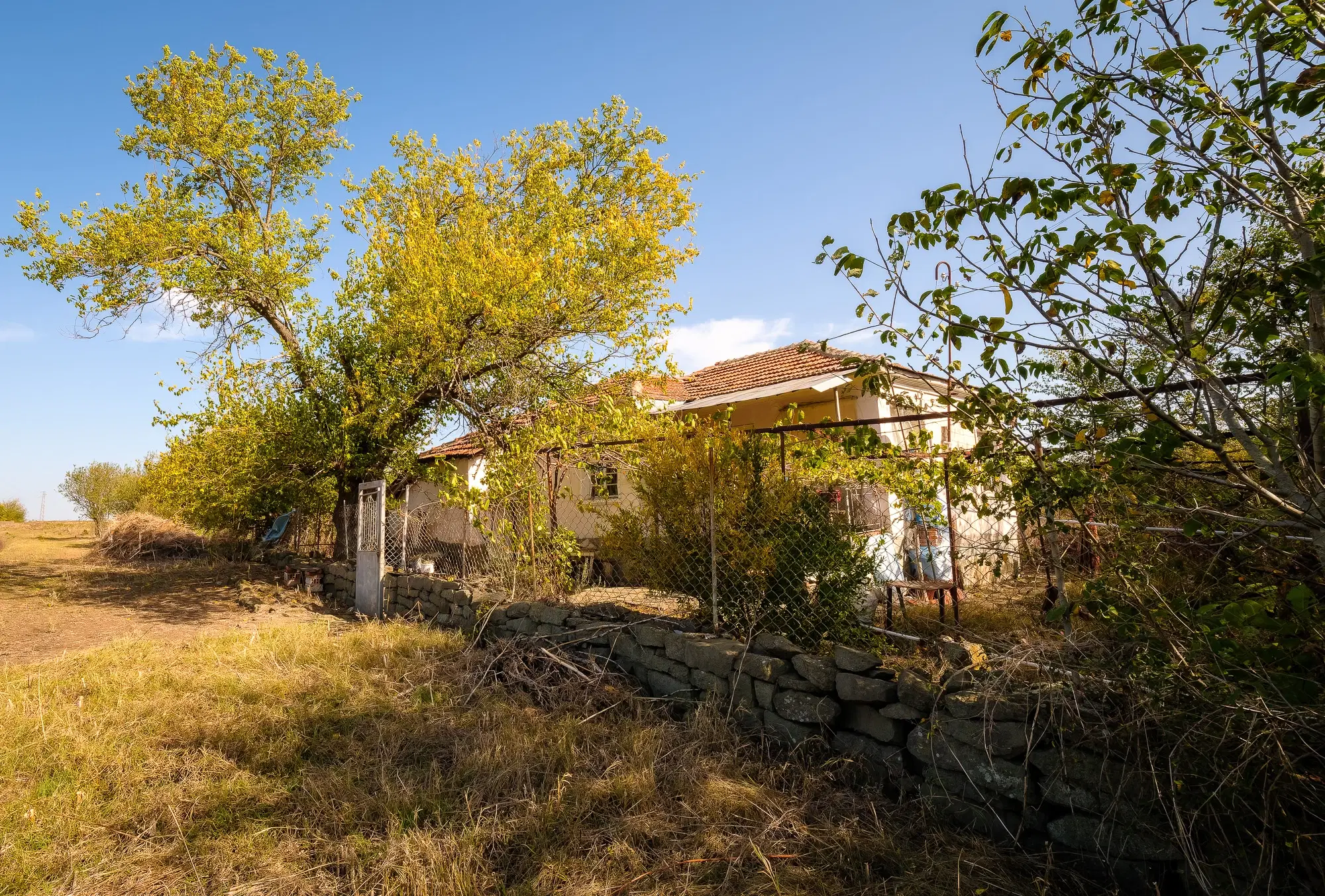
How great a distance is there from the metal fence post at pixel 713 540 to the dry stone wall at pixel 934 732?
240 mm

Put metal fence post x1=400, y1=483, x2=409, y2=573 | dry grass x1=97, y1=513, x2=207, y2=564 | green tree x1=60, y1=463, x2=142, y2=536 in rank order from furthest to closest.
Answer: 1. green tree x1=60, y1=463, x2=142, y2=536
2. dry grass x1=97, y1=513, x2=207, y2=564
3. metal fence post x1=400, y1=483, x2=409, y2=573

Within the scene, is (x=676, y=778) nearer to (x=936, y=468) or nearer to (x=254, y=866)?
(x=254, y=866)

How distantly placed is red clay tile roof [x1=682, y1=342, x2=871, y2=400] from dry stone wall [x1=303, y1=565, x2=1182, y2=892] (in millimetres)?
6850

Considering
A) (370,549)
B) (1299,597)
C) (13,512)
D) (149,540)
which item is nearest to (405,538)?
(370,549)

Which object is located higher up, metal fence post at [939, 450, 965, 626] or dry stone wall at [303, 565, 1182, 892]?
metal fence post at [939, 450, 965, 626]

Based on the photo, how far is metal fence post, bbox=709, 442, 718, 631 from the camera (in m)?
4.80

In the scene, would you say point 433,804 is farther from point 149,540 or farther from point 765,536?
point 149,540

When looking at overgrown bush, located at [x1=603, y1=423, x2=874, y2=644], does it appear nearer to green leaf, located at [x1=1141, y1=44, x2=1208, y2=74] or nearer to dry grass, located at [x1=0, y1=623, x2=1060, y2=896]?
dry grass, located at [x1=0, y1=623, x2=1060, y2=896]

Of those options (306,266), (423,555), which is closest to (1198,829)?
(423,555)

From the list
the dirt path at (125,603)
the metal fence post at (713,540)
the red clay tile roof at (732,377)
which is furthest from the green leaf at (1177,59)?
the dirt path at (125,603)

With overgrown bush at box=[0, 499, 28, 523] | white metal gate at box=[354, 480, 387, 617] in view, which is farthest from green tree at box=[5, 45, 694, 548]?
overgrown bush at box=[0, 499, 28, 523]

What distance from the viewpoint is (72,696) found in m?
5.25

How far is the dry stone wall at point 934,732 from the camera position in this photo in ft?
8.59

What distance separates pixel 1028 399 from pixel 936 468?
0.85 meters
